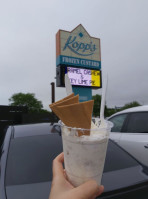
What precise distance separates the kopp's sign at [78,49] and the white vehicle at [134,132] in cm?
712

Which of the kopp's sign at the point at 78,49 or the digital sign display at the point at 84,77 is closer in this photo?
the digital sign display at the point at 84,77

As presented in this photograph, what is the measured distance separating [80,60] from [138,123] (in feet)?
26.7

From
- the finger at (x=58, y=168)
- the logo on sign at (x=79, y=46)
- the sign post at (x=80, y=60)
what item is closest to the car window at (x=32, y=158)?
the finger at (x=58, y=168)

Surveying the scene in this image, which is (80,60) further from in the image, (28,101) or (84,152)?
(28,101)

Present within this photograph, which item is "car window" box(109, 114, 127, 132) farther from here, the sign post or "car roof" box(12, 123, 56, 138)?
the sign post

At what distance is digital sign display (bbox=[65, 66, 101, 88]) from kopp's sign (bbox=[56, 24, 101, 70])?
0.41 m

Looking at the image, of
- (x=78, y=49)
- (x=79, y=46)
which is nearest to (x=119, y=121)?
(x=78, y=49)

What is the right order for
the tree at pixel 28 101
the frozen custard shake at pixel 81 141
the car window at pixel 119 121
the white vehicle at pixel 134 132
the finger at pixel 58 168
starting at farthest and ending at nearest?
the tree at pixel 28 101 → the car window at pixel 119 121 → the white vehicle at pixel 134 132 → the finger at pixel 58 168 → the frozen custard shake at pixel 81 141

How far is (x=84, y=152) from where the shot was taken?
2.89 feet

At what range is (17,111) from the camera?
6.56m

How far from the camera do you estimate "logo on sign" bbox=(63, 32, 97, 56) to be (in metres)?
10.8

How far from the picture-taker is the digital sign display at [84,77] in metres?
10.1

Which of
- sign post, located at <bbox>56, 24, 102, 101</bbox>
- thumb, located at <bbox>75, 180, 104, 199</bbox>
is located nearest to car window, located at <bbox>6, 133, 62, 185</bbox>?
thumb, located at <bbox>75, 180, 104, 199</bbox>

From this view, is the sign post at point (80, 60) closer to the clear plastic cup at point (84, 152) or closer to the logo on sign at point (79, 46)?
the logo on sign at point (79, 46)
